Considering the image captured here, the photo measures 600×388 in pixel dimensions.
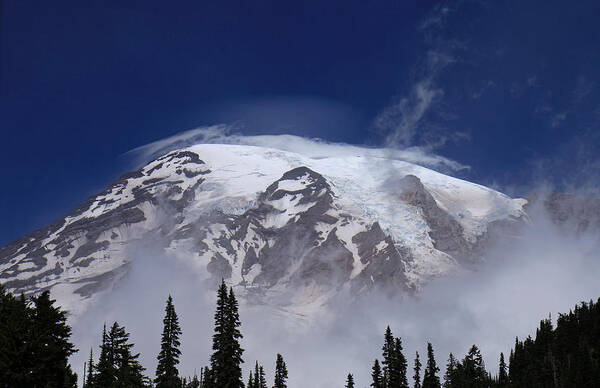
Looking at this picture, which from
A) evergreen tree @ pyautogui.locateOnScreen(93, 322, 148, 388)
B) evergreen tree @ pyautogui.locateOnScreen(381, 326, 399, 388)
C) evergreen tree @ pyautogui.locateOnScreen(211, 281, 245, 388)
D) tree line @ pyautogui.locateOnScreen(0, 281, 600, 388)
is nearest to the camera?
tree line @ pyautogui.locateOnScreen(0, 281, 600, 388)

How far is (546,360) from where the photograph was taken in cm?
14512

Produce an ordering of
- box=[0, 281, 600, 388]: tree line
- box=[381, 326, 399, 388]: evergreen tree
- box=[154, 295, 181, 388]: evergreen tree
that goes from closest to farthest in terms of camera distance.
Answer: box=[0, 281, 600, 388]: tree line → box=[154, 295, 181, 388]: evergreen tree → box=[381, 326, 399, 388]: evergreen tree

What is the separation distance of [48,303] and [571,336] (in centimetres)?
11745

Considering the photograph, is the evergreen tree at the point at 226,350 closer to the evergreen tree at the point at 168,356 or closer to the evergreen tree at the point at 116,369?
the evergreen tree at the point at 168,356

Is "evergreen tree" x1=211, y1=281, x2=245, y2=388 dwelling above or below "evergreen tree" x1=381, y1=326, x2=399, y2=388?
below

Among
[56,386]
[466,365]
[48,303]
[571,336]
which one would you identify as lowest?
[56,386]

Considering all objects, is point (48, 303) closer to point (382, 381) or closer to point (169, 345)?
point (169, 345)

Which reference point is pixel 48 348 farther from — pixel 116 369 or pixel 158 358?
pixel 158 358

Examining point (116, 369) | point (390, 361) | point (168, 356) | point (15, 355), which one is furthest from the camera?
point (390, 361)

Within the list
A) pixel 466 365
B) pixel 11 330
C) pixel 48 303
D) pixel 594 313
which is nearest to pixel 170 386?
pixel 48 303

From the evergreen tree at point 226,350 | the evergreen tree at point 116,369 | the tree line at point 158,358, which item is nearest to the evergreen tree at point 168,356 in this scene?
the tree line at point 158,358

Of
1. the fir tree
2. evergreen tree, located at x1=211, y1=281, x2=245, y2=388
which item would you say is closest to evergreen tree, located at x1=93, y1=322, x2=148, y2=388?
evergreen tree, located at x1=211, y1=281, x2=245, y2=388

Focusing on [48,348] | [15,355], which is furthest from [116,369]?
[15,355]

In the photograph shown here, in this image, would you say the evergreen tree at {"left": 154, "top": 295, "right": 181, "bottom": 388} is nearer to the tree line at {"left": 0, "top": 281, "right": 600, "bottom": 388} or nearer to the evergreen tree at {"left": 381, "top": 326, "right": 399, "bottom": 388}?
the tree line at {"left": 0, "top": 281, "right": 600, "bottom": 388}
